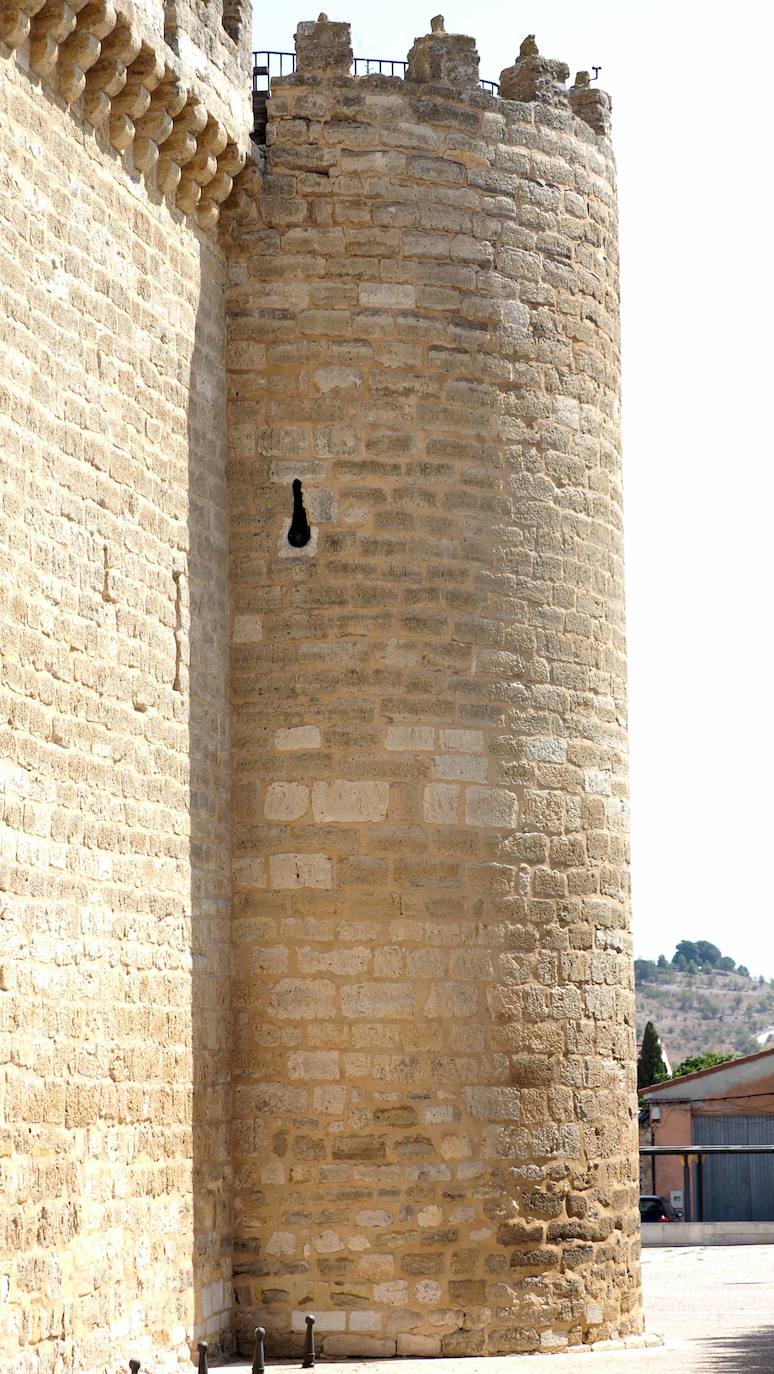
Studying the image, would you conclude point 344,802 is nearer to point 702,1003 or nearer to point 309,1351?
point 309,1351

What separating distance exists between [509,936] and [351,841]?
909 millimetres

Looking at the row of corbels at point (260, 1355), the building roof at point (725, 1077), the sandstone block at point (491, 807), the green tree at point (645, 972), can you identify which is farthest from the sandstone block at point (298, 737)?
the green tree at point (645, 972)

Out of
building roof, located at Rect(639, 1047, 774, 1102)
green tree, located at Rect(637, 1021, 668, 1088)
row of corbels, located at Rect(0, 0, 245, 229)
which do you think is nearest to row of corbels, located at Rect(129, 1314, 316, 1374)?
row of corbels, located at Rect(0, 0, 245, 229)

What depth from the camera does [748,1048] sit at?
8556cm

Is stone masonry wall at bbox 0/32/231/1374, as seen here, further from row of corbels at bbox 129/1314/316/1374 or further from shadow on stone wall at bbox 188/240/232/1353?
row of corbels at bbox 129/1314/316/1374

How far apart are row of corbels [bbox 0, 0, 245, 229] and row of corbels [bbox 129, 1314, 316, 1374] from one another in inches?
195

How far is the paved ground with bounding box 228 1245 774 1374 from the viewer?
9.39 meters

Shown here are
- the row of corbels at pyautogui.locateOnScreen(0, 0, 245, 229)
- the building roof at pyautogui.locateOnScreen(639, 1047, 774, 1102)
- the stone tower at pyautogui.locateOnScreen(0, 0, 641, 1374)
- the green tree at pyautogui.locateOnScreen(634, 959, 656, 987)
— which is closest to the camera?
the row of corbels at pyautogui.locateOnScreen(0, 0, 245, 229)

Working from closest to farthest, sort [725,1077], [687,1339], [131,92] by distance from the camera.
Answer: [131,92]
[687,1339]
[725,1077]

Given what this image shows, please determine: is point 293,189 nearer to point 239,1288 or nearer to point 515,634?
point 515,634

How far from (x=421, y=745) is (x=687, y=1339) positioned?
136 inches

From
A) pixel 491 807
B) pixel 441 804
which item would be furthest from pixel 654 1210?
pixel 441 804

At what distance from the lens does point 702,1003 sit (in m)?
106

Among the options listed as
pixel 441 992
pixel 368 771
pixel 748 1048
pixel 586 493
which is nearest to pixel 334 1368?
pixel 441 992
